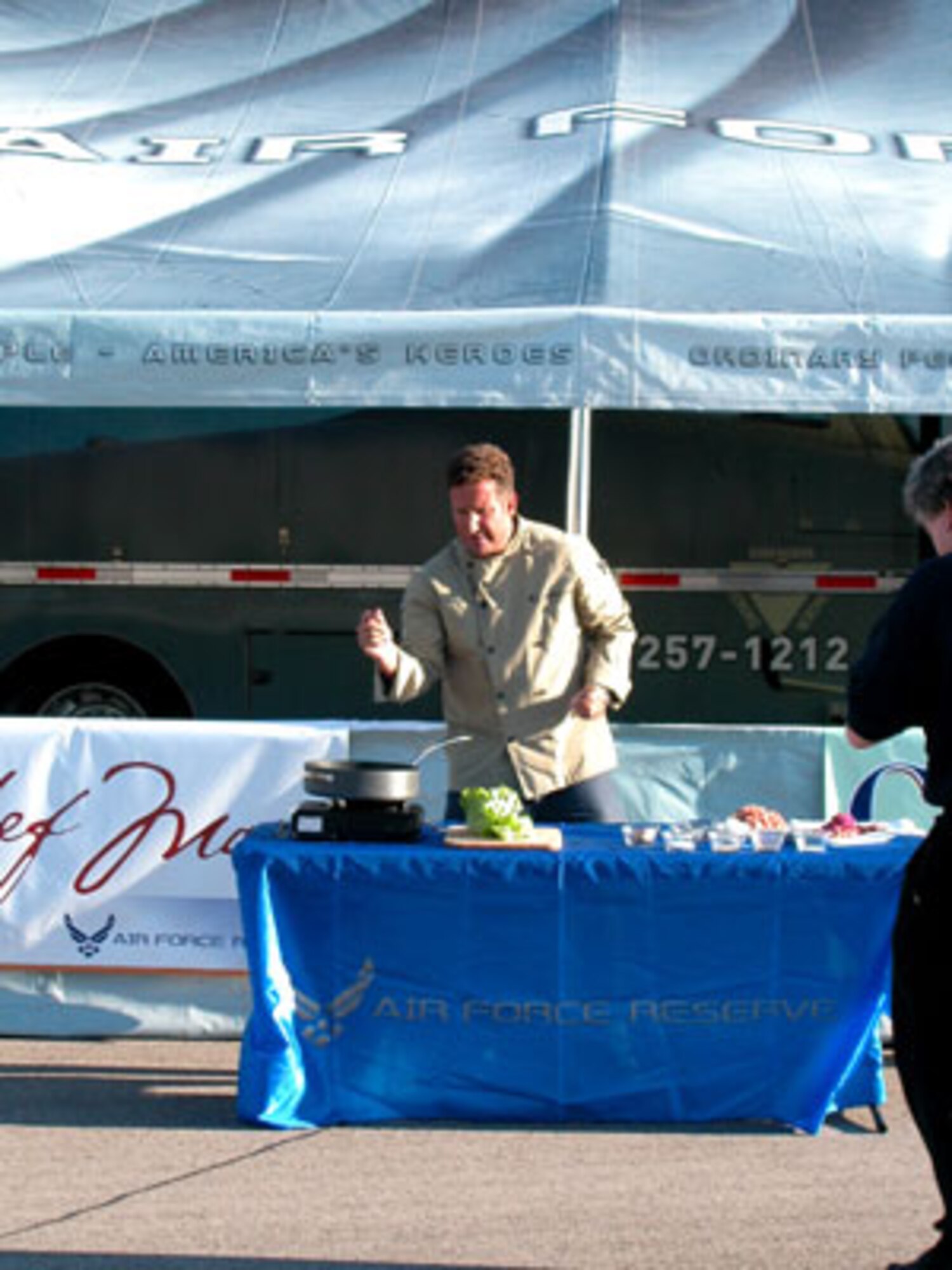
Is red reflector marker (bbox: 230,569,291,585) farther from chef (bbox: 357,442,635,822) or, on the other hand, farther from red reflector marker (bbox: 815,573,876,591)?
chef (bbox: 357,442,635,822)

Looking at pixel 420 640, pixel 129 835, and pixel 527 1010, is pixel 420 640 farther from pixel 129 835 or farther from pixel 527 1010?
pixel 129 835

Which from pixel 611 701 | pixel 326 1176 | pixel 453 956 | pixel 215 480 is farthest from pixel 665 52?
pixel 326 1176

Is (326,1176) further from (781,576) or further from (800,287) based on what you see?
(781,576)

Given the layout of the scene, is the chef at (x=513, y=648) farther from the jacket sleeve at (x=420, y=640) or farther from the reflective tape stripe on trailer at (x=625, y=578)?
the reflective tape stripe on trailer at (x=625, y=578)

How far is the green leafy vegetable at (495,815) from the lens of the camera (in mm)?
4973

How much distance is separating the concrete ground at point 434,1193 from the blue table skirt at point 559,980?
111 millimetres

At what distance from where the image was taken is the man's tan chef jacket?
529 centimetres

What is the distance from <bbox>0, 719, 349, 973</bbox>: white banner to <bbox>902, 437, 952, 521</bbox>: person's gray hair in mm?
2712

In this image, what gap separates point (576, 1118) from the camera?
512 centimetres

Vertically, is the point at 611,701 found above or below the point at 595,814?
above

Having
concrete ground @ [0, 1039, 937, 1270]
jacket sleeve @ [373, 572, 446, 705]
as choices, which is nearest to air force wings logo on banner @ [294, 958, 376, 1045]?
concrete ground @ [0, 1039, 937, 1270]

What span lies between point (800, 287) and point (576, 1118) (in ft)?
11.6

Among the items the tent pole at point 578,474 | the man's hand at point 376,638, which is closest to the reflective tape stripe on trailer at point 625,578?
the tent pole at point 578,474

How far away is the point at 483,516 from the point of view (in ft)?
17.3
